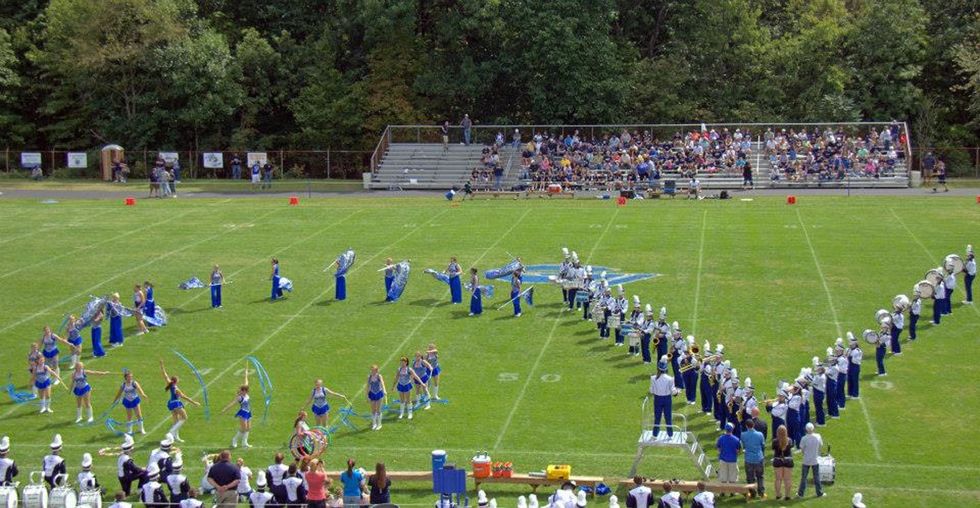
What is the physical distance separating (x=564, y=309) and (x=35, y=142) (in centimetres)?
4324

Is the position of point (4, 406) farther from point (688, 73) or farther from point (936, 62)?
point (936, 62)

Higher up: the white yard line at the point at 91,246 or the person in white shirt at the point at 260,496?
the white yard line at the point at 91,246

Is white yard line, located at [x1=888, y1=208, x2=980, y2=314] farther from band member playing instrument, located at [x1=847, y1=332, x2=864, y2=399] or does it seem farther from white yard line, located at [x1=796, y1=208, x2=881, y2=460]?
band member playing instrument, located at [x1=847, y1=332, x2=864, y2=399]

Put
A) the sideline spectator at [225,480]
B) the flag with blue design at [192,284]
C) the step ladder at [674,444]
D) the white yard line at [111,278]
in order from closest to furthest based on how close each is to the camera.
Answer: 1. the sideline spectator at [225,480]
2. the step ladder at [674,444]
3. the white yard line at [111,278]
4. the flag with blue design at [192,284]

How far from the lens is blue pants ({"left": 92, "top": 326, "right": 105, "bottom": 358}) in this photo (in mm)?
28656

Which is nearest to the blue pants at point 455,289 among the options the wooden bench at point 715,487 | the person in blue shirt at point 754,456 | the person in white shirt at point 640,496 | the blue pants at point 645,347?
the blue pants at point 645,347

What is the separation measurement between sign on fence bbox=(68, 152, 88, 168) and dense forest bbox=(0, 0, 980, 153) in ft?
6.64

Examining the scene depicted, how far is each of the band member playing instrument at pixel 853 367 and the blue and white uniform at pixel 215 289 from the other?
52.8 ft

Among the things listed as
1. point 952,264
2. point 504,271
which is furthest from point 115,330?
point 952,264

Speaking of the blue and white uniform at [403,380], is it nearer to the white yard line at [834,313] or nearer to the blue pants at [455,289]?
the white yard line at [834,313]

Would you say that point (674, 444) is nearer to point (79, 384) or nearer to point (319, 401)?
point (319, 401)

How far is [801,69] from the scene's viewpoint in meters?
59.2

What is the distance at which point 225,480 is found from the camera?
1817 centimetres

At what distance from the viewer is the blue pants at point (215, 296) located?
3259 centimetres
